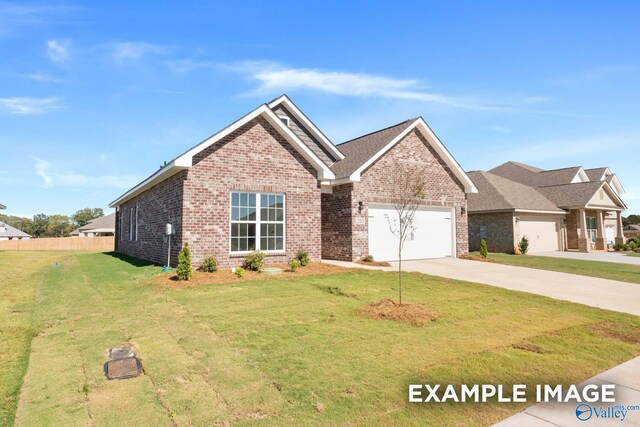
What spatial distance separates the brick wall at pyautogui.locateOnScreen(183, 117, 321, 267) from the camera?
40.5 ft

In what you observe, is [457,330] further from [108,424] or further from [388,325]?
Answer: [108,424]

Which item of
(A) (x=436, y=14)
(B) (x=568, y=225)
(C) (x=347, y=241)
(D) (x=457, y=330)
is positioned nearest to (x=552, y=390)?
(D) (x=457, y=330)

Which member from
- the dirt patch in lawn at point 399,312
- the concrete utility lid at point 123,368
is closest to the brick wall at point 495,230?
the dirt patch in lawn at point 399,312

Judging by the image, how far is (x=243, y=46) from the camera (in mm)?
12484

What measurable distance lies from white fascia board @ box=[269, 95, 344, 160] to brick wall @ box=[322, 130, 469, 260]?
10.9 ft

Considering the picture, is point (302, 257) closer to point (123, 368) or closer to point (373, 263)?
point (373, 263)

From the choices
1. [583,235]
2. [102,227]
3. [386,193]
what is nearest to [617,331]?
[386,193]

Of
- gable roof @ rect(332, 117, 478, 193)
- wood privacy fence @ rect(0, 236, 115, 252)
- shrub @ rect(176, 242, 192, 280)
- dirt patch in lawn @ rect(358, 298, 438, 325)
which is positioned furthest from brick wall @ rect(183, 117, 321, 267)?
wood privacy fence @ rect(0, 236, 115, 252)

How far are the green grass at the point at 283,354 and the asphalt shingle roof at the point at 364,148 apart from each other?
875 cm

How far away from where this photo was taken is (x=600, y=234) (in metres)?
30.1

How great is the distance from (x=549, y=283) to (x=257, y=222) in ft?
33.2

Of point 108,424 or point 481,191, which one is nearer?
point 108,424

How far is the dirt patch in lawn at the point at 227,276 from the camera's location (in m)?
10.4

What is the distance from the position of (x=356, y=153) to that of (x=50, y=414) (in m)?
16.9
